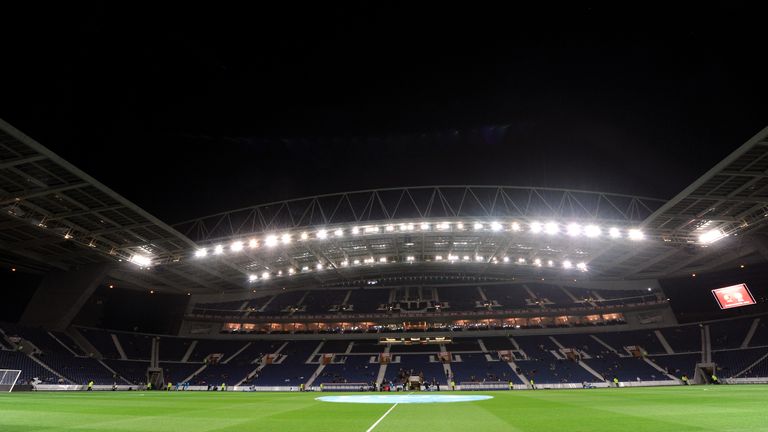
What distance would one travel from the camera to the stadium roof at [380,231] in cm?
2414

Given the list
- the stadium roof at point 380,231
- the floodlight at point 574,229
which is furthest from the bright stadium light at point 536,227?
the floodlight at point 574,229

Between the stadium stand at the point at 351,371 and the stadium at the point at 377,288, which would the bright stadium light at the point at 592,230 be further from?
the stadium stand at the point at 351,371

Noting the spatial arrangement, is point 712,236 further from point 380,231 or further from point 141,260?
point 141,260

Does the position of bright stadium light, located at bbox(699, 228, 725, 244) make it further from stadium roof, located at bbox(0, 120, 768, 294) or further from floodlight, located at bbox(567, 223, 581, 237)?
floodlight, located at bbox(567, 223, 581, 237)

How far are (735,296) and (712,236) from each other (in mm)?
11153

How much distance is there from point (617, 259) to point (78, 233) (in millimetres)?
51796

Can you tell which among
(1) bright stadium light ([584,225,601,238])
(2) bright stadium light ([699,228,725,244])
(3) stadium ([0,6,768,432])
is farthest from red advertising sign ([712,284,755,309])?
(1) bright stadium light ([584,225,601,238])

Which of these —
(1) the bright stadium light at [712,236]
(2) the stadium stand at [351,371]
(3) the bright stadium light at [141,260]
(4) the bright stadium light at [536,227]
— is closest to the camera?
(1) the bright stadium light at [712,236]

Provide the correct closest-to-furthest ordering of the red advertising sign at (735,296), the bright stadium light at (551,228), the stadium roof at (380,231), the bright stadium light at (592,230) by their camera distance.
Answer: the stadium roof at (380,231) < the bright stadium light at (592,230) < the bright stadium light at (551,228) < the red advertising sign at (735,296)

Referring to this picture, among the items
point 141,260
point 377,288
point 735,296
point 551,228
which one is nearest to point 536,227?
point 551,228

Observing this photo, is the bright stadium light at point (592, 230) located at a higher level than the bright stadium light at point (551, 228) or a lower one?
lower

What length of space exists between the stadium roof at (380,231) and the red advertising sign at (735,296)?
3752mm

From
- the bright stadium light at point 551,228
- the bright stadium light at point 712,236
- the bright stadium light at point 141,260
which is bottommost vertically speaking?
the bright stadium light at point 141,260

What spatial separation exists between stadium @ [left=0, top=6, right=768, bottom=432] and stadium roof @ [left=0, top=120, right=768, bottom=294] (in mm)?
213
